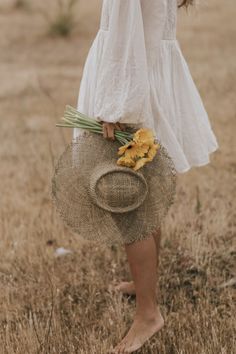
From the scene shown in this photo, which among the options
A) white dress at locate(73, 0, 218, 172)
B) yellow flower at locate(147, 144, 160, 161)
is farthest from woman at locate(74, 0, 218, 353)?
yellow flower at locate(147, 144, 160, 161)

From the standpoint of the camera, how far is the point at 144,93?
7.94ft

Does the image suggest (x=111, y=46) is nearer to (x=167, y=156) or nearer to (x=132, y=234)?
(x=167, y=156)

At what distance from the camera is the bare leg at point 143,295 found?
2.65 meters

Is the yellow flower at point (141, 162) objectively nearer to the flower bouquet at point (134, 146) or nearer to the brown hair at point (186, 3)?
the flower bouquet at point (134, 146)

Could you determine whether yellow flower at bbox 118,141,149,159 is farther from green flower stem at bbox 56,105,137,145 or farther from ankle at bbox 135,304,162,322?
ankle at bbox 135,304,162,322

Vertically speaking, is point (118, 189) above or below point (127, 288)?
above

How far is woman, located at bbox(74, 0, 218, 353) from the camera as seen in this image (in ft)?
7.91

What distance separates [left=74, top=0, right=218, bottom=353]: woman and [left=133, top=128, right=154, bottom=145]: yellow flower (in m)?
0.04

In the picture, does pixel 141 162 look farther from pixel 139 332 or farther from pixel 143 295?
pixel 139 332

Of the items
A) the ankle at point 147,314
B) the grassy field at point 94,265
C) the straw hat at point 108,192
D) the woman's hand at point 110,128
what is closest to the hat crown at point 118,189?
the straw hat at point 108,192

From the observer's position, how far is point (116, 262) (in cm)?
350

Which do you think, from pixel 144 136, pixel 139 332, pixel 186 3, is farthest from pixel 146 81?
pixel 139 332

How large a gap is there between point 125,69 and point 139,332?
1092 millimetres

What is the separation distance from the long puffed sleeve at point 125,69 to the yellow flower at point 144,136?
4 cm
